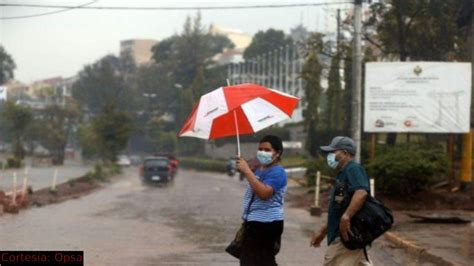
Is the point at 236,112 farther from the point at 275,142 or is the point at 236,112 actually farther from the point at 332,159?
the point at 332,159

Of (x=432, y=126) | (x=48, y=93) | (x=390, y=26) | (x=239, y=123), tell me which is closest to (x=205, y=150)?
(x=48, y=93)

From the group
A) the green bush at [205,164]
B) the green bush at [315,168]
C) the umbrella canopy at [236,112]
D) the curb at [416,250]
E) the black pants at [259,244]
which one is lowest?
the green bush at [205,164]

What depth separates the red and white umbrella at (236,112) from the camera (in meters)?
6.85

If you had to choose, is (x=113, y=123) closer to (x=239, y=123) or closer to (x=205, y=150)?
(x=205, y=150)

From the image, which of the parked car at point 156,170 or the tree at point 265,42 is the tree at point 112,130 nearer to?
the parked car at point 156,170

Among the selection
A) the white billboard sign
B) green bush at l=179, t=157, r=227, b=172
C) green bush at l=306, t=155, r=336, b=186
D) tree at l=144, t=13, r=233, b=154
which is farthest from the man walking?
tree at l=144, t=13, r=233, b=154

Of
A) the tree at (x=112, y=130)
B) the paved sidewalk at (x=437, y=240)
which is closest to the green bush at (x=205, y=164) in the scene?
the tree at (x=112, y=130)

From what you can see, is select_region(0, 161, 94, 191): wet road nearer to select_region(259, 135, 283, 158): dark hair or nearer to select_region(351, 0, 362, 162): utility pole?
select_region(351, 0, 362, 162): utility pole

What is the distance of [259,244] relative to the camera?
6555mm

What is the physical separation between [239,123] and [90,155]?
77687 mm

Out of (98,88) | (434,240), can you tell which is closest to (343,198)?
(434,240)

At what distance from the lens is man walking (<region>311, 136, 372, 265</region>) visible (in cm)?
631

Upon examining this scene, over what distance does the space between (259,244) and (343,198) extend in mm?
827

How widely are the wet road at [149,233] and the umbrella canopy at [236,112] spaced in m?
4.51
